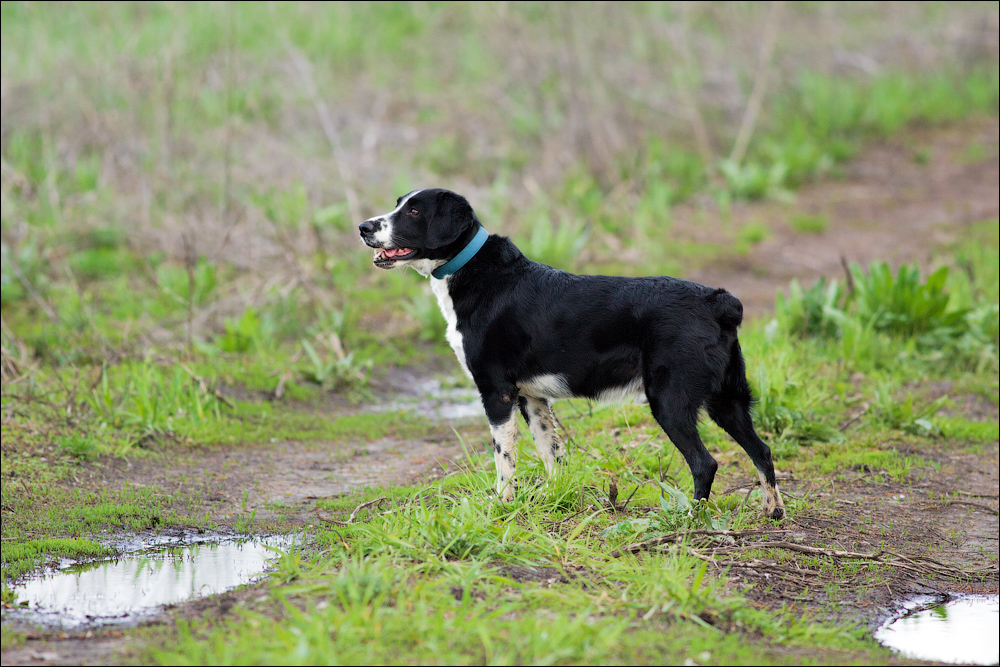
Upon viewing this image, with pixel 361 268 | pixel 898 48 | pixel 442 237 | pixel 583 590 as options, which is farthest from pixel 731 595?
pixel 898 48

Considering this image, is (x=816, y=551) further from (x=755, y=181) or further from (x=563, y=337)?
(x=755, y=181)

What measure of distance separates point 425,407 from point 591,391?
115 inches

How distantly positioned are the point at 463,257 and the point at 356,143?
8198 mm

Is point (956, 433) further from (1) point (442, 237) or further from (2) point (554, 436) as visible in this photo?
(1) point (442, 237)

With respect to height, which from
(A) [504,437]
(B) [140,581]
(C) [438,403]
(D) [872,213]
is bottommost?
(C) [438,403]

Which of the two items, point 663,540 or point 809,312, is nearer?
point 663,540

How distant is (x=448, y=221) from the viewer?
5.13 metres

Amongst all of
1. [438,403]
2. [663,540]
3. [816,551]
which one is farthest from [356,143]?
[816,551]

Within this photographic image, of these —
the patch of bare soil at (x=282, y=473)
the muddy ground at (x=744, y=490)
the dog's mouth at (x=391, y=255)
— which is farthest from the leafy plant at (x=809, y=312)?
the dog's mouth at (x=391, y=255)

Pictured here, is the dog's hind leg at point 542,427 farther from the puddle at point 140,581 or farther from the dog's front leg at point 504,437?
the puddle at point 140,581

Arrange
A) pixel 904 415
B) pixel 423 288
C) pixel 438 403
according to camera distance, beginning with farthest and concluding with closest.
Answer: pixel 423 288
pixel 438 403
pixel 904 415

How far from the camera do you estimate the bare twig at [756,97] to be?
43.6 feet

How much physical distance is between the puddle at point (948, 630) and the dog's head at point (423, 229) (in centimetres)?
268

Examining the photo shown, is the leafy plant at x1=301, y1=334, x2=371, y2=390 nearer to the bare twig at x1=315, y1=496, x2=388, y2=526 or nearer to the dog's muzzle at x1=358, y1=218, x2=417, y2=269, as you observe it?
the bare twig at x1=315, y1=496, x2=388, y2=526
